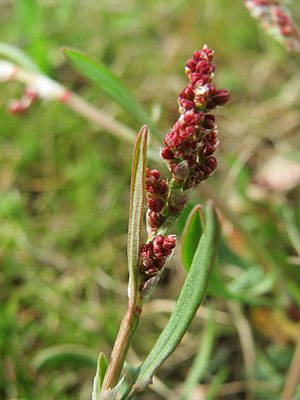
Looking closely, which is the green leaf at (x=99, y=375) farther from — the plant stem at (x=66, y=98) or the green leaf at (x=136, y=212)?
the plant stem at (x=66, y=98)

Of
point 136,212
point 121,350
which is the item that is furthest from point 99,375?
point 136,212

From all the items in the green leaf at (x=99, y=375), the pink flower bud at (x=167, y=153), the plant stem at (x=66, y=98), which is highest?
the pink flower bud at (x=167, y=153)

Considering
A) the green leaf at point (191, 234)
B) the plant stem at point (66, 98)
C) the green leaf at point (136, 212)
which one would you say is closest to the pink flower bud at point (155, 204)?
the green leaf at point (136, 212)

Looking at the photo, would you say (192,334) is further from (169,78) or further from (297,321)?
(169,78)

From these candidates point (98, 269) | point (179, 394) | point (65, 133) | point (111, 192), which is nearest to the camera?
point (179, 394)

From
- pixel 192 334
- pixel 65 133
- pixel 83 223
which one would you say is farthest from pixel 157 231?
pixel 65 133

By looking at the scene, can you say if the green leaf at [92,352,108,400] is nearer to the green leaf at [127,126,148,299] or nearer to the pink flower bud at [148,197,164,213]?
the green leaf at [127,126,148,299]
